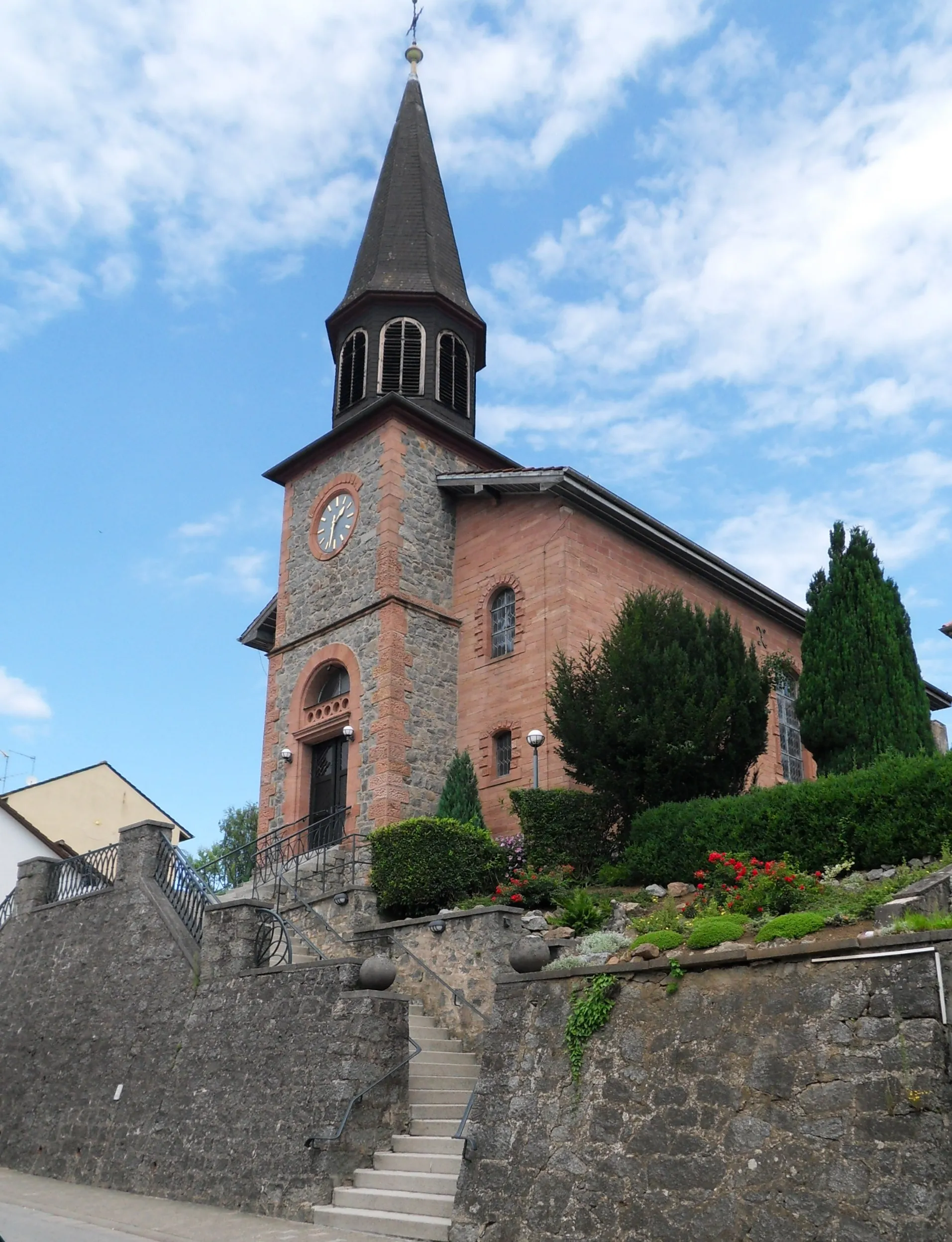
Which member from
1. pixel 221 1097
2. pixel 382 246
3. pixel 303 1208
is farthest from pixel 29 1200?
pixel 382 246

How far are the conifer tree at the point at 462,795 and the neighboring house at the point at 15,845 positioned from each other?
1475 centimetres

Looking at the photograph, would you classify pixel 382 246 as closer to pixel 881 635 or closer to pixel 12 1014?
pixel 881 635

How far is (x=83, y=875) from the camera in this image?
17.2 metres

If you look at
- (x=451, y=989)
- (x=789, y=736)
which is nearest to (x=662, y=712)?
(x=451, y=989)

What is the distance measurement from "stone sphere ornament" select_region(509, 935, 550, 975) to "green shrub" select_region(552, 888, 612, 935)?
3.36m

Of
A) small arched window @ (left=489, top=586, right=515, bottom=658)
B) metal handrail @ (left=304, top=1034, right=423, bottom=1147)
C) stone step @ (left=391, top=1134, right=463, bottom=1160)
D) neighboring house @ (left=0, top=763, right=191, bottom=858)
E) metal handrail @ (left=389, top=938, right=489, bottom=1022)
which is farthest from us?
neighboring house @ (left=0, top=763, right=191, bottom=858)

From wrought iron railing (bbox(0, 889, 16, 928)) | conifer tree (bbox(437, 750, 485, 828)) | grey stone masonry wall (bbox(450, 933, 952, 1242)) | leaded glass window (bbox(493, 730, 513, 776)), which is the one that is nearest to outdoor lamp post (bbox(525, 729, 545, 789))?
leaded glass window (bbox(493, 730, 513, 776))

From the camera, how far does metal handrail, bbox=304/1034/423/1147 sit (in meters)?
10.1

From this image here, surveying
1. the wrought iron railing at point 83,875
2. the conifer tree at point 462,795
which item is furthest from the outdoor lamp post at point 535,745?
the wrought iron railing at point 83,875

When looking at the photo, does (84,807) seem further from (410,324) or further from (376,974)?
(376,974)

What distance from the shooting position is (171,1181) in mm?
11805

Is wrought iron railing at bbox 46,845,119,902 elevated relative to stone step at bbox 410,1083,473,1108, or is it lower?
elevated

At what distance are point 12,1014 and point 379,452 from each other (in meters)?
11.5

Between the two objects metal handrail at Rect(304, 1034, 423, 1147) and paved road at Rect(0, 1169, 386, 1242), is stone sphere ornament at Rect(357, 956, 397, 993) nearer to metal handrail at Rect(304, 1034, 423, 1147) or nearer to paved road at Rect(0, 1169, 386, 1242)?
metal handrail at Rect(304, 1034, 423, 1147)
